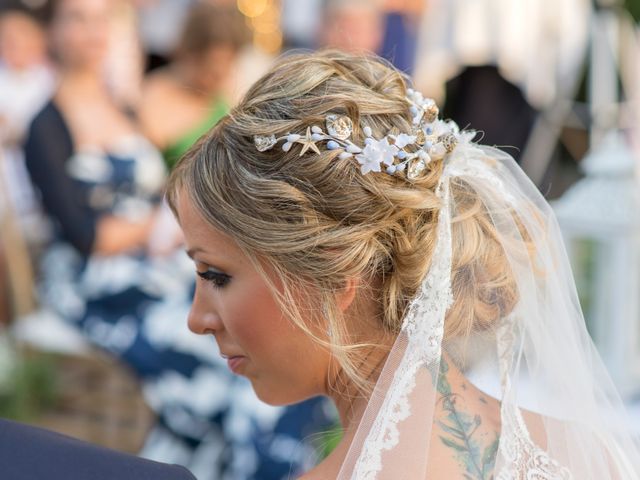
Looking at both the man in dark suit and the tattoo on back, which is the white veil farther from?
the man in dark suit

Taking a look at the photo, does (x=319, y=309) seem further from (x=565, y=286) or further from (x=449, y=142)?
(x=565, y=286)

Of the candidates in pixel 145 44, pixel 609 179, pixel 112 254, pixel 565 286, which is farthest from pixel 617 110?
pixel 565 286

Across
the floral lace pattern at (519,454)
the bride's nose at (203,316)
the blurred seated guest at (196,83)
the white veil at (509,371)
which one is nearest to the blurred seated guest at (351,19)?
the blurred seated guest at (196,83)

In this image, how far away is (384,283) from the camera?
1.32 meters

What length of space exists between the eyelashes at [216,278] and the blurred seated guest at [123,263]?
66.6 inches

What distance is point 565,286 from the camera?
148 centimetres

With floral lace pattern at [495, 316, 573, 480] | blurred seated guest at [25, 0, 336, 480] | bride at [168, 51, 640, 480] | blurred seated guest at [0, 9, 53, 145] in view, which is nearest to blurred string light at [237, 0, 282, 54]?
blurred seated guest at [25, 0, 336, 480]

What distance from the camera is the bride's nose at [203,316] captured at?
1.37m

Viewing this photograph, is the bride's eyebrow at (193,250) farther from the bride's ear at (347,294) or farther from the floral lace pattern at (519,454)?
the floral lace pattern at (519,454)

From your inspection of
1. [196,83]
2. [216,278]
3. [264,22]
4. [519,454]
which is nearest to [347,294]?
[216,278]

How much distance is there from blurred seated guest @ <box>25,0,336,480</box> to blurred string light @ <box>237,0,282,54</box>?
70 centimetres

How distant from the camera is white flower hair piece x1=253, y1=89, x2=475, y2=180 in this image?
49.2 inches

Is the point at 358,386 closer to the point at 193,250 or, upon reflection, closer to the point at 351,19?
the point at 193,250

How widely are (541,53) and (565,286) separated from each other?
135 inches
